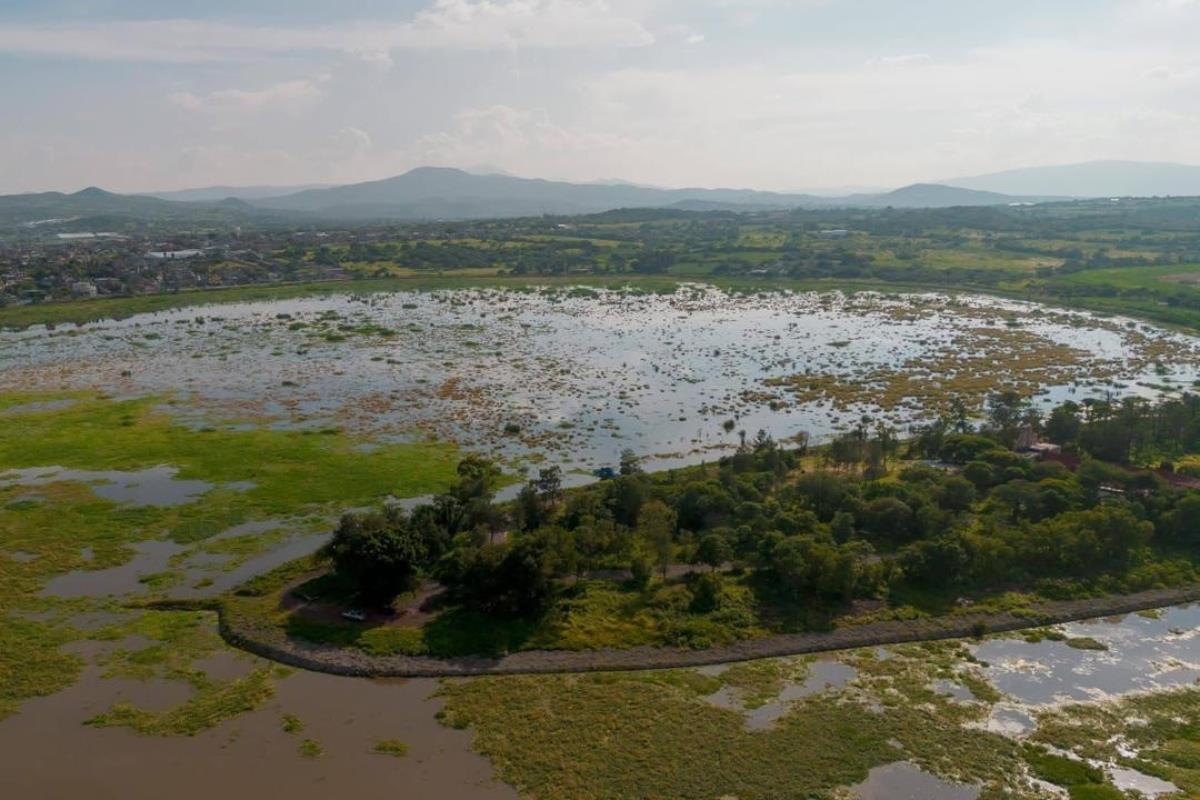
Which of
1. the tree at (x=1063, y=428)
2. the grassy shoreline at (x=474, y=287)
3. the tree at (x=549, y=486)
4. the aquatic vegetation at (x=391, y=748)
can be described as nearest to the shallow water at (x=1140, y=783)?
the aquatic vegetation at (x=391, y=748)

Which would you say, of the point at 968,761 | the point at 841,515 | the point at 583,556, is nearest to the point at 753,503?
the point at 841,515

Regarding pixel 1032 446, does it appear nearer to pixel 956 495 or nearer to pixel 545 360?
pixel 956 495

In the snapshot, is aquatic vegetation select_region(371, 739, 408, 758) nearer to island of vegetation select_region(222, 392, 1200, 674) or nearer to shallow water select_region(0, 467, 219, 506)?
island of vegetation select_region(222, 392, 1200, 674)

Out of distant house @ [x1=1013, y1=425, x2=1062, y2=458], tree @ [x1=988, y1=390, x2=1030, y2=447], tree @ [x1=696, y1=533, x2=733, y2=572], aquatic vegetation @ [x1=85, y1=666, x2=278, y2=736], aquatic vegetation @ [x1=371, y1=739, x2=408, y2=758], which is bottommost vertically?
aquatic vegetation @ [x1=371, y1=739, x2=408, y2=758]

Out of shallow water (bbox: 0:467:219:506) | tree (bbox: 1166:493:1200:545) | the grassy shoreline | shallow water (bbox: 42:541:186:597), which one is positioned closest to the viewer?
shallow water (bbox: 42:541:186:597)

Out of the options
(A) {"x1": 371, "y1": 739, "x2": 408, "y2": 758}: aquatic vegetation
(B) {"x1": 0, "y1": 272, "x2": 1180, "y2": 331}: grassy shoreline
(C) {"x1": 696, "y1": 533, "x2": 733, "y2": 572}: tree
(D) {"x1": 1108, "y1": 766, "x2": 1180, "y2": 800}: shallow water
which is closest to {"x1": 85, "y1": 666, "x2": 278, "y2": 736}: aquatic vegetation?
(A) {"x1": 371, "y1": 739, "x2": 408, "y2": 758}: aquatic vegetation
